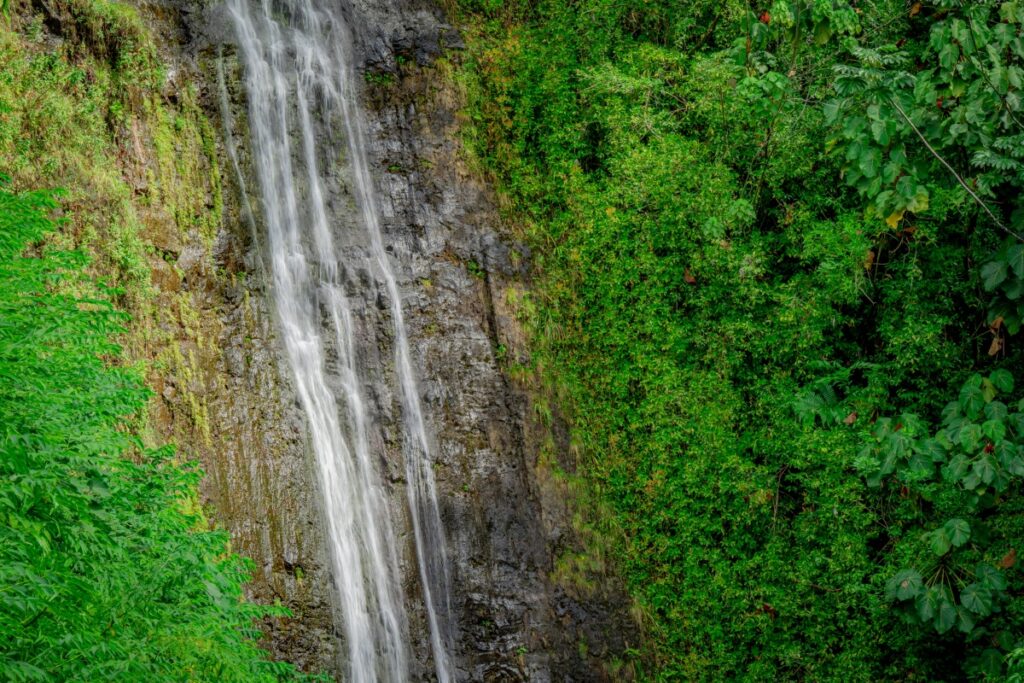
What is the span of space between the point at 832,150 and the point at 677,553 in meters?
4.13

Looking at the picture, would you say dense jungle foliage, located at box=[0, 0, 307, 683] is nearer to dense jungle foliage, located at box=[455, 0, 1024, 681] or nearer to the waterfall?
the waterfall

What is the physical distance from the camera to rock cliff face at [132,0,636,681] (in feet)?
24.5

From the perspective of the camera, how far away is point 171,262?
25.3 ft

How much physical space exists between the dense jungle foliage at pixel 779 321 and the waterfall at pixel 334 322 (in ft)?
4.95

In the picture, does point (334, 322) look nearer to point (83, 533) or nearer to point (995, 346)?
point (83, 533)

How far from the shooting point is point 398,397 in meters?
8.40

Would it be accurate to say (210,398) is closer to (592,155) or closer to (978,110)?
(592,155)

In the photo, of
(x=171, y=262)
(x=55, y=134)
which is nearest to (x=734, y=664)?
(x=171, y=262)

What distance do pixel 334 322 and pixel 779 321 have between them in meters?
4.34

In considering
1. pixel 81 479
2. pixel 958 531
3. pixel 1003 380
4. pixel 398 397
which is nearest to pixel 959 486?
pixel 958 531

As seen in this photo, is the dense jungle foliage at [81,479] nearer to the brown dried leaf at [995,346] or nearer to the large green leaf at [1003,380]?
the large green leaf at [1003,380]

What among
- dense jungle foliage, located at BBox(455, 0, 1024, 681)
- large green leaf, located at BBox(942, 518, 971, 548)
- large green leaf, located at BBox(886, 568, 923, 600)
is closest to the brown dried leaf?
dense jungle foliage, located at BBox(455, 0, 1024, 681)

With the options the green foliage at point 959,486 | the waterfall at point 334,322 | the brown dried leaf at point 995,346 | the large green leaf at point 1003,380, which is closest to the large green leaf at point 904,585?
the green foliage at point 959,486

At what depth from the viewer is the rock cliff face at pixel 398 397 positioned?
7480mm
